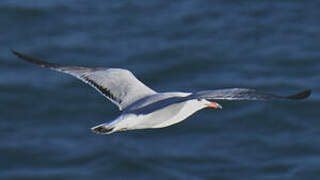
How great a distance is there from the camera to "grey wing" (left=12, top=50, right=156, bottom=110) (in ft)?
35.5

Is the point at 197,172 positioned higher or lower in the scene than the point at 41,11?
lower

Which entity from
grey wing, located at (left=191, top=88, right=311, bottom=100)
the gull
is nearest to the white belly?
the gull

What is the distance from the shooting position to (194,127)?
1750 centimetres

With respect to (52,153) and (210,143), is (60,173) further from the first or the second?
(210,143)

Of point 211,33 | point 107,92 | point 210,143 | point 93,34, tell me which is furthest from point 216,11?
point 107,92

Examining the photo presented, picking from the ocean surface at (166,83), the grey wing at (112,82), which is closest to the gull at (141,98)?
the grey wing at (112,82)

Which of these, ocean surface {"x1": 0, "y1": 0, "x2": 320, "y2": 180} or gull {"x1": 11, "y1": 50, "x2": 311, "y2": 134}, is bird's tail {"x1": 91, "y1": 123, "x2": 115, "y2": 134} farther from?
ocean surface {"x1": 0, "y1": 0, "x2": 320, "y2": 180}

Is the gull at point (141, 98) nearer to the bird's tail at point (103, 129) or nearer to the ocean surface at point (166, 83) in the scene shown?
the bird's tail at point (103, 129)

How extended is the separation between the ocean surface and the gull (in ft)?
19.6

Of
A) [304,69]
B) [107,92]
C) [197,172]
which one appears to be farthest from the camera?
[304,69]

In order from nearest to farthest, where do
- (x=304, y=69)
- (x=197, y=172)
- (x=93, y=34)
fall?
1. (x=197, y=172)
2. (x=304, y=69)
3. (x=93, y=34)

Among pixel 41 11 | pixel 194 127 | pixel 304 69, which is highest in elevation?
pixel 41 11

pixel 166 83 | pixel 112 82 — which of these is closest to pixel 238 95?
pixel 112 82

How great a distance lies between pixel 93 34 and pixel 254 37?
3546mm
